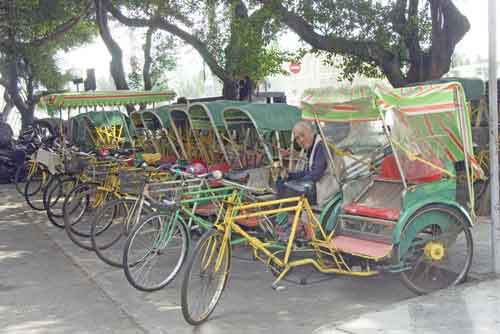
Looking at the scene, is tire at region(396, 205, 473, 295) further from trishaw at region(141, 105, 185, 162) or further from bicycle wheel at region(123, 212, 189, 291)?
trishaw at region(141, 105, 185, 162)

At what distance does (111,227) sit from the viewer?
281 inches

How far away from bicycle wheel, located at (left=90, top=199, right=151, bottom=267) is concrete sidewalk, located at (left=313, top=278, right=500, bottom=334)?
9.22 feet

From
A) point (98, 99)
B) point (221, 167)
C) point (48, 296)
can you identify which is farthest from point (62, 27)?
point (48, 296)

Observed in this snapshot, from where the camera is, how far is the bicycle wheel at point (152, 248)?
19.0 feet

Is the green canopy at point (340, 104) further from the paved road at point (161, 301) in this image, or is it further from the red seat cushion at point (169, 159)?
the red seat cushion at point (169, 159)

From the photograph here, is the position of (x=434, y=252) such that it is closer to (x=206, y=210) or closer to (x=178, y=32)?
(x=206, y=210)

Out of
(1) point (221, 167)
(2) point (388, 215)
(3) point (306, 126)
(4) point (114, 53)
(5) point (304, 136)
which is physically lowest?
(2) point (388, 215)

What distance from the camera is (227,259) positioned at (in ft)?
16.9

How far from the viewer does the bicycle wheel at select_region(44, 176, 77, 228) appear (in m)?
9.16

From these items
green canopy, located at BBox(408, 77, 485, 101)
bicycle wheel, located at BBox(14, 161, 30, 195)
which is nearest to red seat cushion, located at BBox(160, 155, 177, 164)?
bicycle wheel, located at BBox(14, 161, 30, 195)

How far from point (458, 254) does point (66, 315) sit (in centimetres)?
363

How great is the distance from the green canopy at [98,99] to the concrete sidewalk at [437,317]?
6.69 meters

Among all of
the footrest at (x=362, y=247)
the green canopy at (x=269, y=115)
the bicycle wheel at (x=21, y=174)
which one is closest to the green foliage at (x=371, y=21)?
the green canopy at (x=269, y=115)

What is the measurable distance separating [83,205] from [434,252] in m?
4.59
